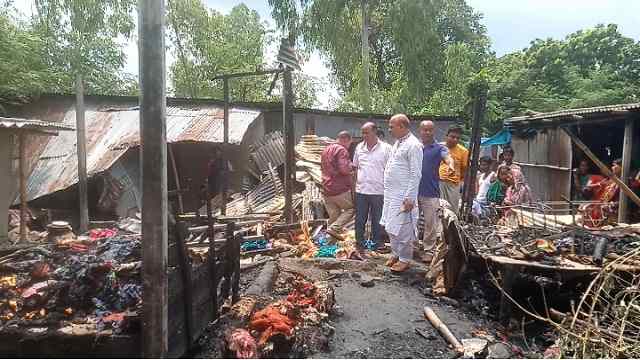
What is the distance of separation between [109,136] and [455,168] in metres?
9.98

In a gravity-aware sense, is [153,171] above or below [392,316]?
above

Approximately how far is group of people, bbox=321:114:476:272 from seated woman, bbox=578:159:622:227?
80.1 inches

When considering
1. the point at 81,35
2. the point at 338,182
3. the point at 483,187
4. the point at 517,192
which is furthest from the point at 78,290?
the point at 81,35

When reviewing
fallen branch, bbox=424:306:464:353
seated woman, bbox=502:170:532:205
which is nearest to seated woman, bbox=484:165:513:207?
seated woman, bbox=502:170:532:205

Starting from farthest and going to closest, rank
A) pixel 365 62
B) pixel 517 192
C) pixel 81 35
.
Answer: pixel 365 62
pixel 81 35
pixel 517 192

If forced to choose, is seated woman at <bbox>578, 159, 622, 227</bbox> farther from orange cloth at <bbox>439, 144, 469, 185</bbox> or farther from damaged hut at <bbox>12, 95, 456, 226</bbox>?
damaged hut at <bbox>12, 95, 456, 226</bbox>

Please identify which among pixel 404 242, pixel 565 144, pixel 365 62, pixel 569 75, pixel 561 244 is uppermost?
pixel 365 62

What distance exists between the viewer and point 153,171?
273 cm

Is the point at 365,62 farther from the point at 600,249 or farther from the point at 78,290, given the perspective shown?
the point at 78,290

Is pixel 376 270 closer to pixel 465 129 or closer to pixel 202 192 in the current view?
pixel 202 192

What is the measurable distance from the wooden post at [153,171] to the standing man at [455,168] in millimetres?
5656

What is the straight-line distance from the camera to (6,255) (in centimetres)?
513

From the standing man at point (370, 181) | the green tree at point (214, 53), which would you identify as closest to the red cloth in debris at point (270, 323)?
the standing man at point (370, 181)

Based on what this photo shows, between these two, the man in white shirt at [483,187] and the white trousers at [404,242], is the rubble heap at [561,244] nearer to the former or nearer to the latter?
the white trousers at [404,242]
